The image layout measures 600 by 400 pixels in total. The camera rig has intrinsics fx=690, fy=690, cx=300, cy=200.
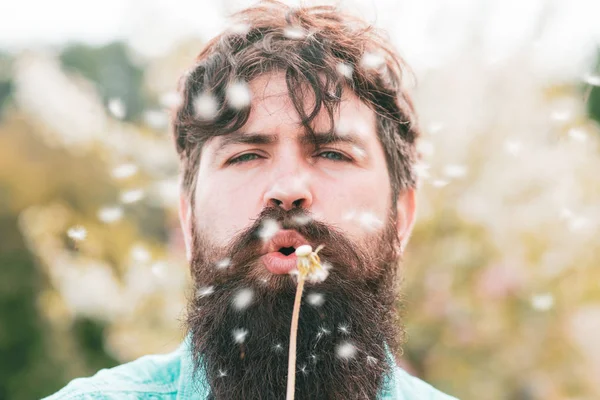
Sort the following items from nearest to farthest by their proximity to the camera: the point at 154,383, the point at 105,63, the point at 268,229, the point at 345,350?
the point at 268,229 < the point at 345,350 < the point at 154,383 < the point at 105,63

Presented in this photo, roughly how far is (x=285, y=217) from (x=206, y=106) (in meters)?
0.95

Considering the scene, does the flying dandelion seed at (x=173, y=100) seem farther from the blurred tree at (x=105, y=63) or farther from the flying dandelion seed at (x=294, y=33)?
the blurred tree at (x=105, y=63)

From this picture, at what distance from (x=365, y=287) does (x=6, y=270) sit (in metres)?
8.92

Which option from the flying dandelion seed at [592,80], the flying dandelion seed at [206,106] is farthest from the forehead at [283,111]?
the flying dandelion seed at [592,80]

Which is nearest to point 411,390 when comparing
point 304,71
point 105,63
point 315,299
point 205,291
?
point 315,299

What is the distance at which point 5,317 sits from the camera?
10.4 metres

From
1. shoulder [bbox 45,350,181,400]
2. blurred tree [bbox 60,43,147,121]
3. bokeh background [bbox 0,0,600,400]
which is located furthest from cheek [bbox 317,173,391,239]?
blurred tree [bbox 60,43,147,121]

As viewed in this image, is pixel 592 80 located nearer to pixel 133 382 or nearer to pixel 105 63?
pixel 133 382

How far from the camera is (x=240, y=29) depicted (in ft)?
12.3

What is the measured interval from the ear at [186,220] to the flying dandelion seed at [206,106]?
0.51 metres

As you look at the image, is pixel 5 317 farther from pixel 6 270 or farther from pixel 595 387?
pixel 595 387

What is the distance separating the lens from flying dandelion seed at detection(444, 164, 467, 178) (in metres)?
8.55

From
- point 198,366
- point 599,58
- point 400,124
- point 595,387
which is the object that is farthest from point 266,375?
point 595,387

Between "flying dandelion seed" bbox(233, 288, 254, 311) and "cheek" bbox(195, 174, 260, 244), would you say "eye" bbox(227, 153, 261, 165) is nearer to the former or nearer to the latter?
"cheek" bbox(195, 174, 260, 244)
